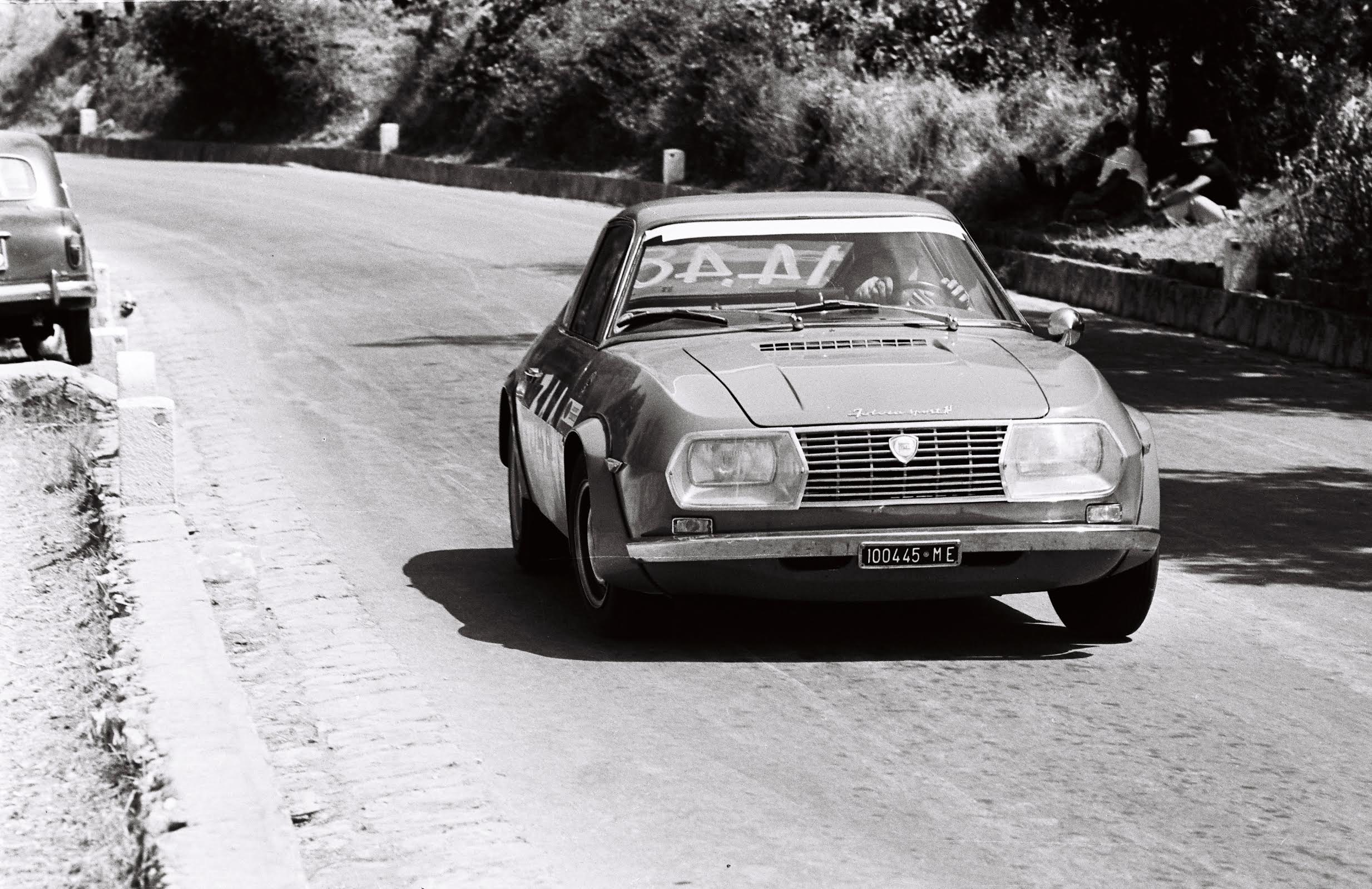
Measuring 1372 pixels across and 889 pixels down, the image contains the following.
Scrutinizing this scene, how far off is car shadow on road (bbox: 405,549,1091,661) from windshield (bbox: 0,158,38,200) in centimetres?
849

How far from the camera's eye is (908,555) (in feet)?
22.2

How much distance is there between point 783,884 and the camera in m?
4.85

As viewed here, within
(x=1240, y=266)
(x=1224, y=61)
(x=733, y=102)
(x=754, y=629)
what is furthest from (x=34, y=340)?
(x=733, y=102)

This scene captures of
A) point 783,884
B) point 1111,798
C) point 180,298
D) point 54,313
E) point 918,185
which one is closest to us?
point 783,884

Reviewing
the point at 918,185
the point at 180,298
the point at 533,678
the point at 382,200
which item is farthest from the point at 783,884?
the point at 382,200

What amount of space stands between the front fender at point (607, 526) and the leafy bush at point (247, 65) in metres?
46.5

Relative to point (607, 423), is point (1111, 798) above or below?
below

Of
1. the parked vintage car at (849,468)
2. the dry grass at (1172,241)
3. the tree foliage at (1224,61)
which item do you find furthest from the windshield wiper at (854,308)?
the tree foliage at (1224,61)

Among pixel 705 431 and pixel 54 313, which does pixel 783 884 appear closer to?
pixel 705 431

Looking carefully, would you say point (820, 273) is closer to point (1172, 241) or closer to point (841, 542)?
point (841, 542)

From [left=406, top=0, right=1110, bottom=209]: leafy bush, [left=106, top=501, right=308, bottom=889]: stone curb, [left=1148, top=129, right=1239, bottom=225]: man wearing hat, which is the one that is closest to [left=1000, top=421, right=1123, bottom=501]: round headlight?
[left=106, top=501, right=308, bottom=889]: stone curb

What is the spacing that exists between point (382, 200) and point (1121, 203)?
13.7 meters

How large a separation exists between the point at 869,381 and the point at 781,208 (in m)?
1.54

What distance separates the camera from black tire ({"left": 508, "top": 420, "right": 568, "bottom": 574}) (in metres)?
8.59
